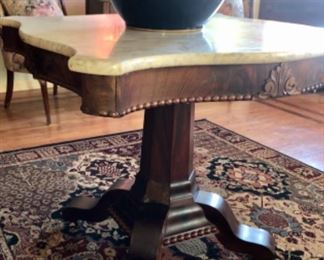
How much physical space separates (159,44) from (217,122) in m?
1.93

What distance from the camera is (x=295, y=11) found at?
3.67m

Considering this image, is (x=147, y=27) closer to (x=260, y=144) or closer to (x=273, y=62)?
(x=273, y=62)

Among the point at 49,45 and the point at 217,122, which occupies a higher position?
the point at 49,45

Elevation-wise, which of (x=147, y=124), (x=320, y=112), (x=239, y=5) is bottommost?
(x=320, y=112)

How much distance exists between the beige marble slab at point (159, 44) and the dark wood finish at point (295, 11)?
2419 millimetres

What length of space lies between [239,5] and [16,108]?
1.75 meters

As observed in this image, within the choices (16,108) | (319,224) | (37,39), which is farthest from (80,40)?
(16,108)

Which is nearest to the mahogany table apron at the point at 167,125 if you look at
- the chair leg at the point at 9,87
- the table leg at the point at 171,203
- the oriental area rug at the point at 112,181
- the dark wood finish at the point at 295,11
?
the table leg at the point at 171,203

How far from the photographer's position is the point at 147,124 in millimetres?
1361

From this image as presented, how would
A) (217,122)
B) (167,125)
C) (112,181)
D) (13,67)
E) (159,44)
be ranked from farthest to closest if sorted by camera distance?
(217,122) → (13,67) → (112,181) → (167,125) → (159,44)

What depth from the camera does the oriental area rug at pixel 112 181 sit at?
1.52 metres

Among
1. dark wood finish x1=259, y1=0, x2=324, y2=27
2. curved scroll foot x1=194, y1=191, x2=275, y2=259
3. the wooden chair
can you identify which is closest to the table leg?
curved scroll foot x1=194, y1=191, x2=275, y2=259

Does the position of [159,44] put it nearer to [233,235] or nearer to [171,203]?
[171,203]

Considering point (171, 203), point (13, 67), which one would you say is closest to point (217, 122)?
point (13, 67)
